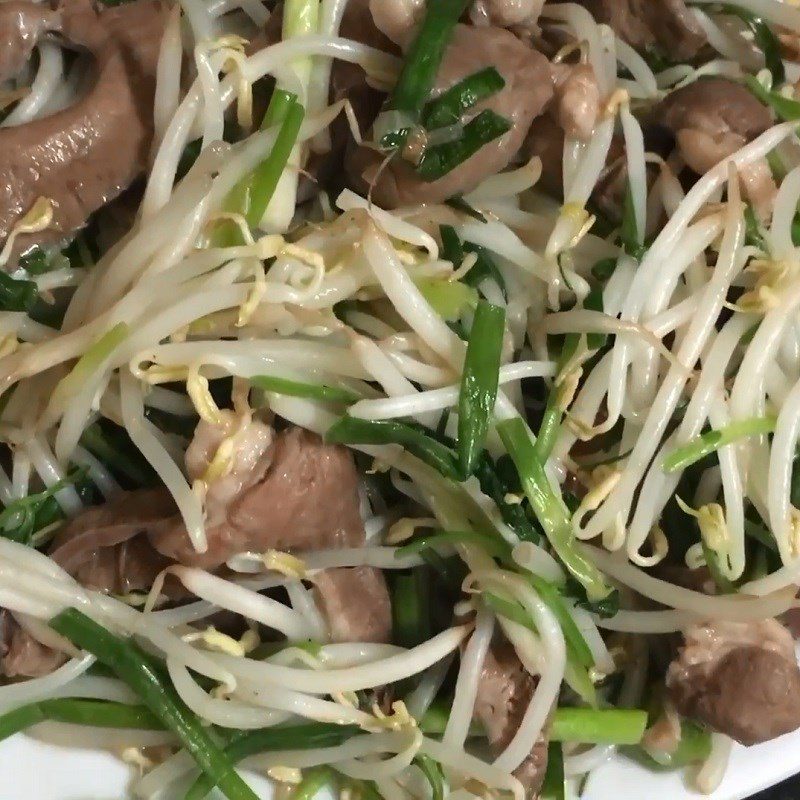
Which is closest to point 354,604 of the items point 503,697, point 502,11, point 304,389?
point 503,697

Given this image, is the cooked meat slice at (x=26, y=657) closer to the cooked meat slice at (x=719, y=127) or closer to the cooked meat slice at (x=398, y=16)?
the cooked meat slice at (x=398, y=16)

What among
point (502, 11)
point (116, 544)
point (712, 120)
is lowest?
point (116, 544)

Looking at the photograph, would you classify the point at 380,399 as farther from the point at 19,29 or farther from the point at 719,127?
the point at 19,29

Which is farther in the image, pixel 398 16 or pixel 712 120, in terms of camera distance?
pixel 712 120

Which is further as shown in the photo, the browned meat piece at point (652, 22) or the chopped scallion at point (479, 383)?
the browned meat piece at point (652, 22)

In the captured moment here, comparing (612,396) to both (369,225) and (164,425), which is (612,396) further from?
(164,425)

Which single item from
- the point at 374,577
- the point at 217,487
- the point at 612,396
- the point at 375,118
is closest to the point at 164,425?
the point at 217,487

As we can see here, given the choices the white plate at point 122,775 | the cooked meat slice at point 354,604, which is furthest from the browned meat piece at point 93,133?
the white plate at point 122,775
